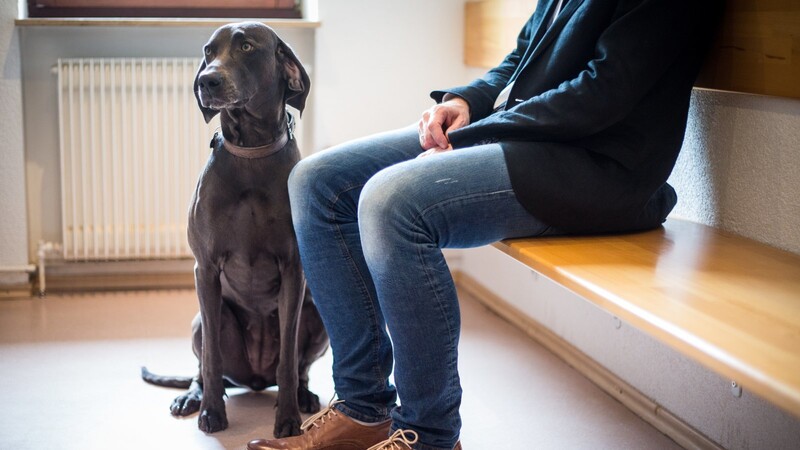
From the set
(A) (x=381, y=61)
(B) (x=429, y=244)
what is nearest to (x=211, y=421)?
(B) (x=429, y=244)

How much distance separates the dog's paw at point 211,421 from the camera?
2.02 metres

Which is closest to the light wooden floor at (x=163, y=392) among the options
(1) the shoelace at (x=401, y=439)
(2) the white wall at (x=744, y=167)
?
(1) the shoelace at (x=401, y=439)

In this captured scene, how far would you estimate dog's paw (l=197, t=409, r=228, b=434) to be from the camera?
2.02m

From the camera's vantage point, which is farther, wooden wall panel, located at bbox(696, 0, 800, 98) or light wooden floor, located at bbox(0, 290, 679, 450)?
light wooden floor, located at bbox(0, 290, 679, 450)

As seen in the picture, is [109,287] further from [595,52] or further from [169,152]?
[595,52]

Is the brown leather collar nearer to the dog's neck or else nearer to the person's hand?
the dog's neck

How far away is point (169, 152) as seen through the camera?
3.17 meters

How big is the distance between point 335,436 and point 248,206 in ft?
1.77

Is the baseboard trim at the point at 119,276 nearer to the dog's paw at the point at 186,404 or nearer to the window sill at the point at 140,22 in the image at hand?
the window sill at the point at 140,22

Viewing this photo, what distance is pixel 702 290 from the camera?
1248 mm

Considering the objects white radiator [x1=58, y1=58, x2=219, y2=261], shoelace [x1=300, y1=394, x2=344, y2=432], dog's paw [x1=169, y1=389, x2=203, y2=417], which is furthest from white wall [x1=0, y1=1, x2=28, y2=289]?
shoelace [x1=300, y1=394, x2=344, y2=432]

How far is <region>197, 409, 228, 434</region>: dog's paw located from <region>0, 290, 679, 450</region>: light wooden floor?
0.02m

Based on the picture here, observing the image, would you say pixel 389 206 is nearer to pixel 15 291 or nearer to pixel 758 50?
pixel 758 50

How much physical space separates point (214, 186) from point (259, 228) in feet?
0.45
